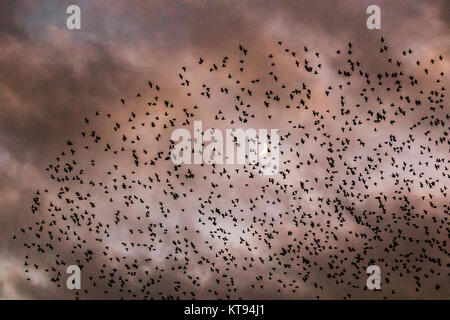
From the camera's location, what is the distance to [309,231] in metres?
43.9

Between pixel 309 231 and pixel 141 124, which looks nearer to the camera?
pixel 141 124

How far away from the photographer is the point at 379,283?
49.3 m
